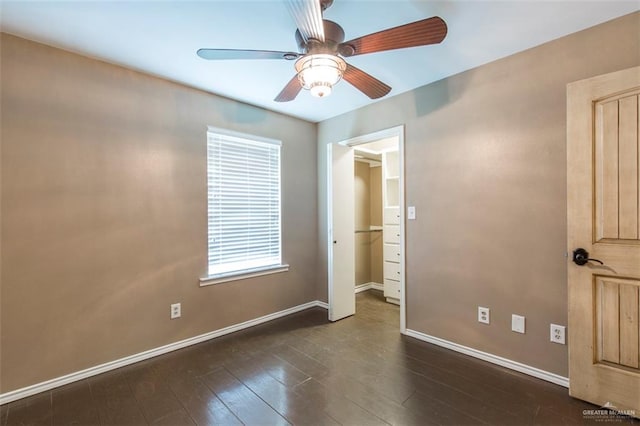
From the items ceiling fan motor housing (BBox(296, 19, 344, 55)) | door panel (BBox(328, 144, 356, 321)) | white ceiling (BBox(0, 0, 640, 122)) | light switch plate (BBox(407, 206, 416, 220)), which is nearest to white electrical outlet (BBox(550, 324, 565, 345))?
light switch plate (BBox(407, 206, 416, 220))

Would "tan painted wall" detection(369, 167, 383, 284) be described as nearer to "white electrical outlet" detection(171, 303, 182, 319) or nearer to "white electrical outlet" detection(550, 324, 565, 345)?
"white electrical outlet" detection(550, 324, 565, 345)

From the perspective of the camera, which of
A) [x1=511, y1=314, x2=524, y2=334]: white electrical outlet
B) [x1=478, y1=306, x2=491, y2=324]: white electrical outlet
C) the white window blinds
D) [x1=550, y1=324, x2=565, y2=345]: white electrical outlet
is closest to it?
[x1=550, y1=324, x2=565, y2=345]: white electrical outlet

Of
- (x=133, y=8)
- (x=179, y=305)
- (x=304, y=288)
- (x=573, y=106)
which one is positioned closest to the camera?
(x=133, y=8)

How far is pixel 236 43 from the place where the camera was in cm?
205

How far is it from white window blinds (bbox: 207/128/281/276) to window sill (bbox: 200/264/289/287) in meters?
0.04

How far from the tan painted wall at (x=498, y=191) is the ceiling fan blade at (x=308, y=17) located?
5.40ft

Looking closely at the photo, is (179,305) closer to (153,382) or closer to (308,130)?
(153,382)

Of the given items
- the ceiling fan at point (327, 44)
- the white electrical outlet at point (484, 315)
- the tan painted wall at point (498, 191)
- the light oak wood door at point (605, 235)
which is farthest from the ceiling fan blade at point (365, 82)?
the white electrical outlet at point (484, 315)

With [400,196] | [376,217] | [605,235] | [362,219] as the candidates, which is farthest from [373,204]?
[605,235]

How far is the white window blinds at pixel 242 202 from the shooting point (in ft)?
9.56

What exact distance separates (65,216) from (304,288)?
2.48m

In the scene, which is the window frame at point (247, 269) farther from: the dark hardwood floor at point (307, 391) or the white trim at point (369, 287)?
the white trim at point (369, 287)

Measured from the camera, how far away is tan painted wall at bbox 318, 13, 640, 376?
6.63ft

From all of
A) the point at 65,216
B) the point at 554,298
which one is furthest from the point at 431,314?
the point at 65,216
